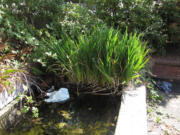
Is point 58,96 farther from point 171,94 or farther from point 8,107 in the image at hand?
point 171,94

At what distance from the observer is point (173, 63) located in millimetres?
4203

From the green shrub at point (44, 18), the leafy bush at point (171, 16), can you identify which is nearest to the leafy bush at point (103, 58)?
the green shrub at point (44, 18)

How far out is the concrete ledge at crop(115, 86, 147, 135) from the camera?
5.50 ft

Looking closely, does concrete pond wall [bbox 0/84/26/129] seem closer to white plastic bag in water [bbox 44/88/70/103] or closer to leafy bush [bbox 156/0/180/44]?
white plastic bag in water [bbox 44/88/70/103]

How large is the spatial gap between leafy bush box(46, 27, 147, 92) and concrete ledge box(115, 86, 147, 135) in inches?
9.7

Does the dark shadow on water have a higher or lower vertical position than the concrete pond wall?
lower

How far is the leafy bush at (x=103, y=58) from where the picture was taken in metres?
2.37

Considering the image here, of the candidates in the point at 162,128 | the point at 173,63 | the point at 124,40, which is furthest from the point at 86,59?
the point at 173,63

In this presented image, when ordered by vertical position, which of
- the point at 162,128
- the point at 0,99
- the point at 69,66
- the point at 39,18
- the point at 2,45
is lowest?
the point at 162,128

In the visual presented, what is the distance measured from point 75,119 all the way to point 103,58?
85cm

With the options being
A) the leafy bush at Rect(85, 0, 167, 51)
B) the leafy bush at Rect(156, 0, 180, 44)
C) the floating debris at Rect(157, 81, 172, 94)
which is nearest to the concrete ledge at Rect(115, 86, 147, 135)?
the floating debris at Rect(157, 81, 172, 94)

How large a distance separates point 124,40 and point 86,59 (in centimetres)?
55

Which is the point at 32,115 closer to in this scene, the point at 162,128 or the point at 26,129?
the point at 26,129

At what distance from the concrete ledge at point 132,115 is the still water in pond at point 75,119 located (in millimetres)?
223
